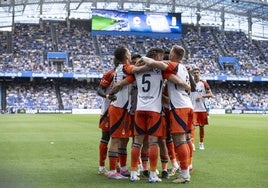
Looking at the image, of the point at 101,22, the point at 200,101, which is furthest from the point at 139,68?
the point at 101,22

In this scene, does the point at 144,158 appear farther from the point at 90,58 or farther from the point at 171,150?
the point at 90,58

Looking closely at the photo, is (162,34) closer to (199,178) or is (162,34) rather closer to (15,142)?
(15,142)

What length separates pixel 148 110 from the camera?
8109 millimetres

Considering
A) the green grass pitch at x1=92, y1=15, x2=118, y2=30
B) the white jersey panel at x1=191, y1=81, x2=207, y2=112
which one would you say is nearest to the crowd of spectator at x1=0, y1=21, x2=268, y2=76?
the green grass pitch at x1=92, y1=15, x2=118, y2=30

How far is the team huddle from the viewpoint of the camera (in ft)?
26.7

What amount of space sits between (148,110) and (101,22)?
42899 millimetres

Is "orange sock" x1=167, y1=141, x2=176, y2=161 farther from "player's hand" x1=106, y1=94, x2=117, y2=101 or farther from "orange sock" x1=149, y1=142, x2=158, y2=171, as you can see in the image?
"player's hand" x1=106, y1=94, x2=117, y2=101

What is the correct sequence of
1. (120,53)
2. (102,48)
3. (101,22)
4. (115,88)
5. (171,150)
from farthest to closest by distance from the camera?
(102,48), (101,22), (171,150), (120,53), (115,88)

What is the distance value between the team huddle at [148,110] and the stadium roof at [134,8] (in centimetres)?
5267

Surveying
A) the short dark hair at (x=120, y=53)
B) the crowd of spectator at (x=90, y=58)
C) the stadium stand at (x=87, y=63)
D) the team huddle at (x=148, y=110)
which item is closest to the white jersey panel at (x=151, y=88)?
the team huddle at (x=148, y=110)

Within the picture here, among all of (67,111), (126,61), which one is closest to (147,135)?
(126,61)

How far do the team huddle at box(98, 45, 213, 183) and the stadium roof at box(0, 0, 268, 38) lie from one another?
52675 millimetres

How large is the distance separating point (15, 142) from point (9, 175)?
313 inches

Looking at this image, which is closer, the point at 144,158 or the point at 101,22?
the point at 144,158
